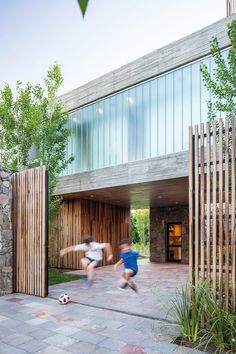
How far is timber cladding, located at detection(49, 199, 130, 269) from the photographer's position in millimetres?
14438

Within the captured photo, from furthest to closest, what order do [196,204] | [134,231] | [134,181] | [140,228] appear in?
[134,231] < [140,228] < [134,181] < [196,204]

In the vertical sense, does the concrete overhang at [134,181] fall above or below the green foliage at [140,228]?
above

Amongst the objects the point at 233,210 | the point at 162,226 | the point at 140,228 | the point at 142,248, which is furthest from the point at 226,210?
the point at 140,228

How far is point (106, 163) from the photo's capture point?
11.9 m

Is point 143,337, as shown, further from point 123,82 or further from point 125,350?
point 123,82

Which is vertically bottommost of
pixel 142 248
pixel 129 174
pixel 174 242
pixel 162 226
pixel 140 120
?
pixel 142 248

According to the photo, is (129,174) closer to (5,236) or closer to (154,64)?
(154,64)

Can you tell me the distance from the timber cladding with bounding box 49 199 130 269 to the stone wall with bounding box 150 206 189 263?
276cm

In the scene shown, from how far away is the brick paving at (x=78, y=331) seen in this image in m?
4.46

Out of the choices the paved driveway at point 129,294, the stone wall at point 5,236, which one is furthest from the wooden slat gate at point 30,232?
the paved driveway at point 129,294

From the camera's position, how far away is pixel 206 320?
4766 mm

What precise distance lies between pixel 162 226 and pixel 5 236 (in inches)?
451

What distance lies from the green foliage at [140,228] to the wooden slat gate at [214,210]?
70.7ft

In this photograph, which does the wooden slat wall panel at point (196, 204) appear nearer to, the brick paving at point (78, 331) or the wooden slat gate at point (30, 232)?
the brick paving at point (78, 331)
